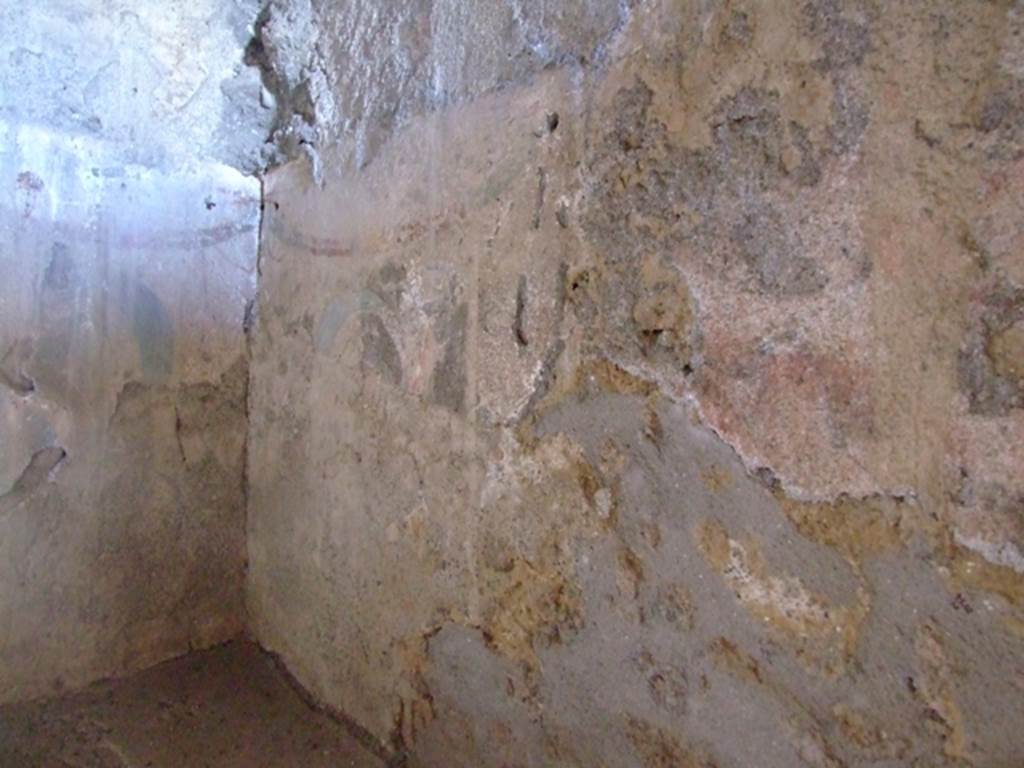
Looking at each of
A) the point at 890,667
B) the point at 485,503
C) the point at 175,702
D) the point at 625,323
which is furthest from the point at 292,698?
the point at 890,667

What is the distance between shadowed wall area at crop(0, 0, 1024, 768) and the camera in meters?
0.79

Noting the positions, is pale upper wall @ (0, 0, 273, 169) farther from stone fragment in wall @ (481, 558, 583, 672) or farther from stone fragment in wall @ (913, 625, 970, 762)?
stone fragment in wall @ (913, 625, 970, 762)

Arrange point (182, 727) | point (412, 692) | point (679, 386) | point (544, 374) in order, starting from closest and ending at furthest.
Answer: point (679, 386)
point (544, 374)
point (412, 692)
point (182, 727)

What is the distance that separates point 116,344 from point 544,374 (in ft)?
3.48

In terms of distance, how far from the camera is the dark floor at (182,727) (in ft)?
5.11

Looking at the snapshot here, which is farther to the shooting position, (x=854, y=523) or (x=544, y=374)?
(x=544, y=374)

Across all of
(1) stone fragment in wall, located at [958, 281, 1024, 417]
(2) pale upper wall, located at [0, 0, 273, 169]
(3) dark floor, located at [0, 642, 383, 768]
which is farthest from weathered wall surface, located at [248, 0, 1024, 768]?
(2) pale upper wall, located at [0, 0, 273, 169]

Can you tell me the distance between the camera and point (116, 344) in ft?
5.81

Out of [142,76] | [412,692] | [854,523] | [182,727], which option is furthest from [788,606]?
[142,76]

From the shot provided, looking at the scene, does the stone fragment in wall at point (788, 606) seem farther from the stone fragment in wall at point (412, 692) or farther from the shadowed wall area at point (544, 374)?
the stone fragment in wall at point (412, 692)

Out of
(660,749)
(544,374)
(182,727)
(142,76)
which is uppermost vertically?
(142,76)

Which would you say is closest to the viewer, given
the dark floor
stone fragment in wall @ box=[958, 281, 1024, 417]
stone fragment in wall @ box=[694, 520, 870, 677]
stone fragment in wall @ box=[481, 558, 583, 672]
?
stone fragment in wall @ box=[958, 281, 1024, 417]

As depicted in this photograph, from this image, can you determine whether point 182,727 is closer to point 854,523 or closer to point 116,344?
point 116,344

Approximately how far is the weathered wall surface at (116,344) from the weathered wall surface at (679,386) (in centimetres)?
38
